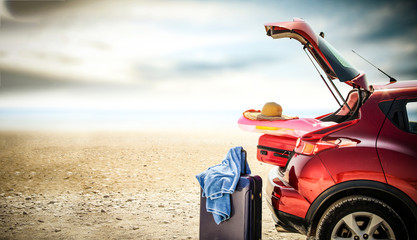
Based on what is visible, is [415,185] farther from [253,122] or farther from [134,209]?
[134,209]

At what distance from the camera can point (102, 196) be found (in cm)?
626

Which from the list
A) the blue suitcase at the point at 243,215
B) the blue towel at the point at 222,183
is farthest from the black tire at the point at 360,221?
the blue towel at the point at 222,183

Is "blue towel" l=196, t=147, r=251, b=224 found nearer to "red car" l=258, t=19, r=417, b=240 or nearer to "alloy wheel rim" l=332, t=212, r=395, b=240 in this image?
"red car" l=258, t=19, r=417, b=240

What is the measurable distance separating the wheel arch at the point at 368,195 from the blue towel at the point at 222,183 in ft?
2.69

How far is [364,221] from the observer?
104 inches

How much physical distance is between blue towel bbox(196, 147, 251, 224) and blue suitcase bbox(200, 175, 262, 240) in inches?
2.9

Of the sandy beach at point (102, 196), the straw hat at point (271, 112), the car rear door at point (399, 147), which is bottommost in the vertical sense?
the sandy beach at point (102, 196)

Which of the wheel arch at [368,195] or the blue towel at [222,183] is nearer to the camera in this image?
the wheel arch at [368,195]

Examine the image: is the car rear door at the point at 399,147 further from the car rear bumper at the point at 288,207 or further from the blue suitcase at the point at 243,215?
the blue suitcase at the point at 243,215

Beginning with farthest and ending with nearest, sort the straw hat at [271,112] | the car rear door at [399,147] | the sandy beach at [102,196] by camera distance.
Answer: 1. the sandy beach at [102,196]
2. the straw hat at [271,112]
3. the car rear door at [399,147]

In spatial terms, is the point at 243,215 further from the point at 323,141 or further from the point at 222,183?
the point at 323,141

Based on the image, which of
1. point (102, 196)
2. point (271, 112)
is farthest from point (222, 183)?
point (102, 196)

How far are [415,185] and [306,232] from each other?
994 mm

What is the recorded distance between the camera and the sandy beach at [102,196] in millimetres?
4355
